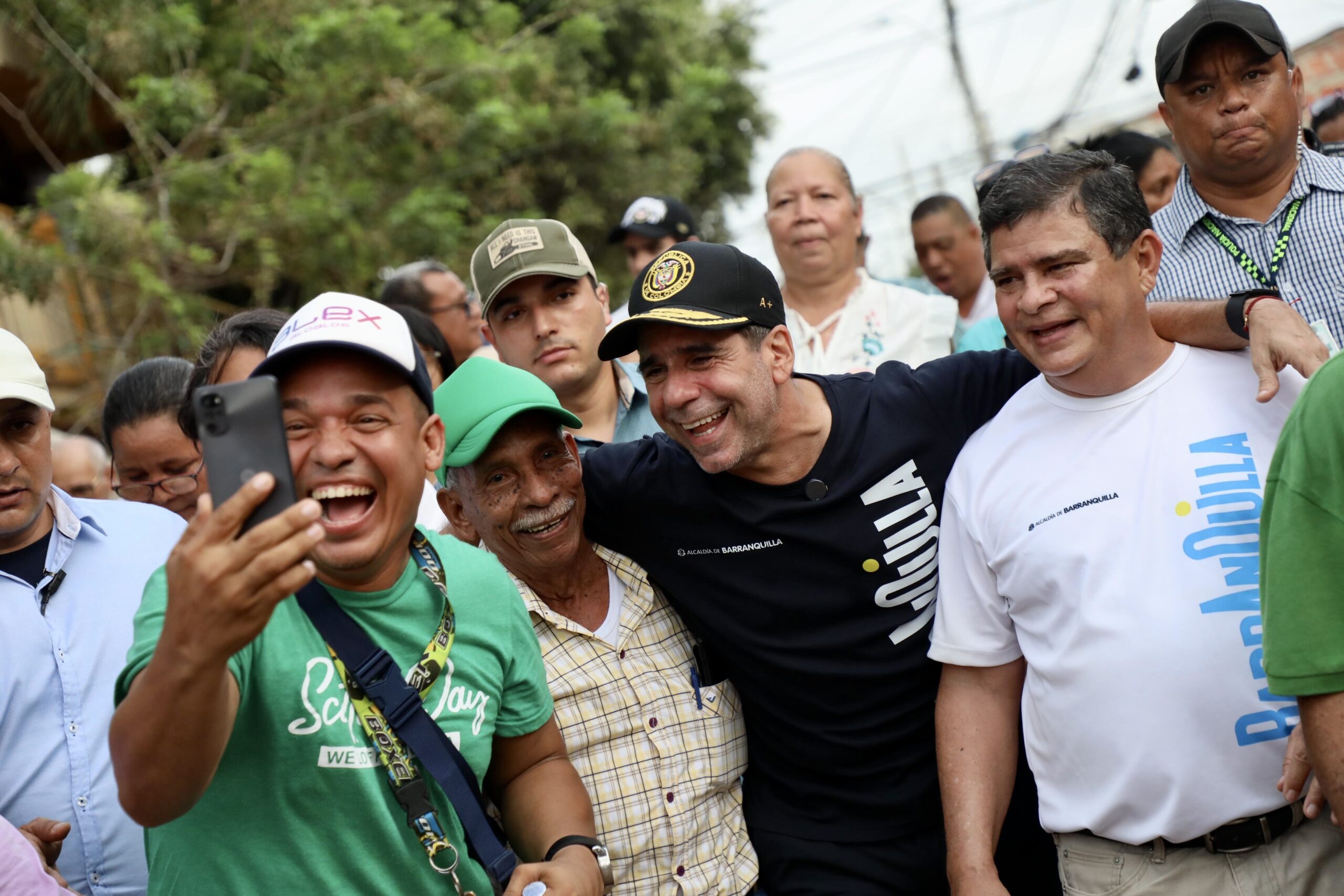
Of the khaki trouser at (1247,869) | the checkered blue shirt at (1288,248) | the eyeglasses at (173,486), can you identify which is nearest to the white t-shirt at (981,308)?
the checkered blue shirt at (1288,248)

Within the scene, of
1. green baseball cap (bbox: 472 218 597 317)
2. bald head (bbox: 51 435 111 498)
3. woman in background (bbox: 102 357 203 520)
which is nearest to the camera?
woman in background (bbox: 102 357 203 520)

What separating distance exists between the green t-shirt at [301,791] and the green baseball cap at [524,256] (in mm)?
2156

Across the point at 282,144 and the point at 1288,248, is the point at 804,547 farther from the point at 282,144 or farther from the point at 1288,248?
the point at 282,144

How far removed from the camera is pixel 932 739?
10.6ft

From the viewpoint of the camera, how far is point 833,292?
532 centimetres

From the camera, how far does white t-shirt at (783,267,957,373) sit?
5039mm

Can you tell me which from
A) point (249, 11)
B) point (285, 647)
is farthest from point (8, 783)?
point (249, 11)

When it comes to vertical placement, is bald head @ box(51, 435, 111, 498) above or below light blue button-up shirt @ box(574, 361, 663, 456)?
above

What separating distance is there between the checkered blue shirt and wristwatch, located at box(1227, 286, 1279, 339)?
55 cm

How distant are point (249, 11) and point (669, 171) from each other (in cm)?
574

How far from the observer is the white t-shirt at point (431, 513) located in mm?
4016

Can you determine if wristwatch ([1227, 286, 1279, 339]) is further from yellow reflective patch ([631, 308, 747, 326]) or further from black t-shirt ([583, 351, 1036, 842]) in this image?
yellow reflective patch ([631, 308, 747, 326])

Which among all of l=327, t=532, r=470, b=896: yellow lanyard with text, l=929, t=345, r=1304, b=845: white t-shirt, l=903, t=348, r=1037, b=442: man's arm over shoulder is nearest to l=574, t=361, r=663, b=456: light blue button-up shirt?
l=903, t=348, r=1037, b=442: man's arm over shoulder

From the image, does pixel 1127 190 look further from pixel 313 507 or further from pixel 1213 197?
pixel 313 507
